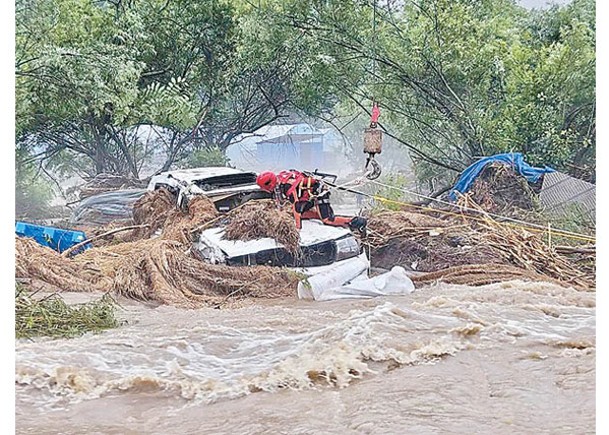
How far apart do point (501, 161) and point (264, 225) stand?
111 cm

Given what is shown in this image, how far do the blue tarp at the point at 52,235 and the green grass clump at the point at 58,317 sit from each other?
0.88 ft

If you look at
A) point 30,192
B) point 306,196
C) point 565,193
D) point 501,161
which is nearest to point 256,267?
point 306,196

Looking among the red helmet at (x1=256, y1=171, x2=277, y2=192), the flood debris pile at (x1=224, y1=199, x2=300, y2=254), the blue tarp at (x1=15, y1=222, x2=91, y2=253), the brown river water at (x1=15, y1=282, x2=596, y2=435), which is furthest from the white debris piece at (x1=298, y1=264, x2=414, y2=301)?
the blue tarp at (x1=15, y1=222, x2=91, y2=253)

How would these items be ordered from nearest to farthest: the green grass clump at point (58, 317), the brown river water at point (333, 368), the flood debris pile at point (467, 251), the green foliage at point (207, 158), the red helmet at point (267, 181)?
the brown river water at point (333, 368)
the green grass clump at point (58, 317)
the flood debris pile at point (467, 251)
the red helmet at point (267, 181)
the green foliage at point (207, 158)

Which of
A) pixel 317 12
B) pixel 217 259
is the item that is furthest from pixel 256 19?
pixel 217 259

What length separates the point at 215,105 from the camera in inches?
159

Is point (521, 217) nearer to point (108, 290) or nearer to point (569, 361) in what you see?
point (569, 361)

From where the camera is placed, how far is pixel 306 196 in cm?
384

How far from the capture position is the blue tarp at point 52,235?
3.88 metres

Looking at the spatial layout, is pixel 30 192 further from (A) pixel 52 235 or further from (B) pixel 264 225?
(B) pixel 264 225

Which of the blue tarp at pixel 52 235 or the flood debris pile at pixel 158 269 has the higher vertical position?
the blue tarp at pixel 52 235

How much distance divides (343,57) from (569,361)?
1.67m

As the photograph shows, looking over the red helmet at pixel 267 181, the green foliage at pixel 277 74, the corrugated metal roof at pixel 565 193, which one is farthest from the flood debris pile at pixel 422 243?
the red helmet at pixel 267 181

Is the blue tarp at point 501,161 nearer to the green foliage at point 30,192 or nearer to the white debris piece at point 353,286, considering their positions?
the white debris piece at point 353,286
